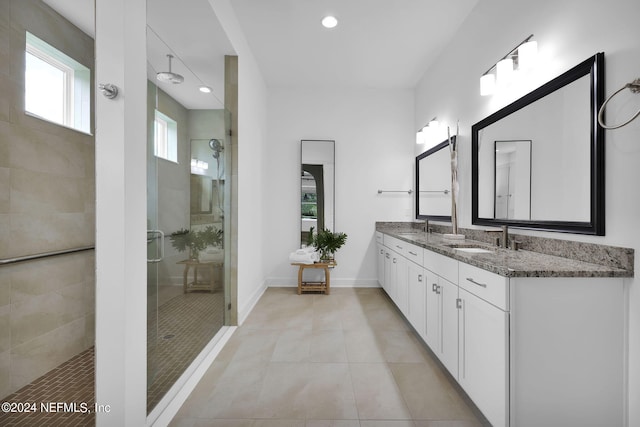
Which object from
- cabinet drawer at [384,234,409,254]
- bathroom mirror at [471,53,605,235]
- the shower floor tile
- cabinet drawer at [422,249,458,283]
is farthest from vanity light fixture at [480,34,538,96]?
the shower floor tile

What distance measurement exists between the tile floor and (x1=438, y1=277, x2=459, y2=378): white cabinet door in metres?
0.16

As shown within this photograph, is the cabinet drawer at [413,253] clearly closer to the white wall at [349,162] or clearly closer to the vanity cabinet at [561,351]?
the vanity cabinet at [561,351]

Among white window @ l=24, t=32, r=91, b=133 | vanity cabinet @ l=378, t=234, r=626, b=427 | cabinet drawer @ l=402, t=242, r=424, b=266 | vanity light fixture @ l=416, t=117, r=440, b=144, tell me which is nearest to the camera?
vanity cabinet @ l=378, t=234, r=626, b=427

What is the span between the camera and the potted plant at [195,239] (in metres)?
1.80

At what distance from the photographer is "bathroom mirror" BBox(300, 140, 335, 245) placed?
412cm

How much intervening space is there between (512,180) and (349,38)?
6.90 ft

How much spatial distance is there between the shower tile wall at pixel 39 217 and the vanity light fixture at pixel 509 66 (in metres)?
2.86

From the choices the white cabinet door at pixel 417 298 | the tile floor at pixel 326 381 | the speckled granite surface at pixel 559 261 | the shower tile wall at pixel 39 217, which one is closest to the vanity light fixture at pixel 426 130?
the white cabinet door at pixel 417 298

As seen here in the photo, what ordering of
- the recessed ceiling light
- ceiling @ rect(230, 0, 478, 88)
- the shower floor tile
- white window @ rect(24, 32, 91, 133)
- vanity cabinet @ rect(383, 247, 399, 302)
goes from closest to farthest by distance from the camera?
the shower floor tile, white window @ rect(24, 32, 91, 133), ceiling @ rect(230, 0, 478, 88), the recessed ceiling light, vanity cabinet @ rect(383, 247, 399, 302)

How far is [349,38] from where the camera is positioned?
2990 mm

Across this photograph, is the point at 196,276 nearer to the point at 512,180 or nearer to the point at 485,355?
the point at 485,355

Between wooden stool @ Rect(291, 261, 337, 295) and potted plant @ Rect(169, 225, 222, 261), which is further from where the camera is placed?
wooden stool @ Rect(291, 261, 337, 295)

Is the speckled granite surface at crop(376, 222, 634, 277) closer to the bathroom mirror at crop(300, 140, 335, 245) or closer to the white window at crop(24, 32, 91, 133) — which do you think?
the bathroom mirror at crop(300, 140, 335, 245)

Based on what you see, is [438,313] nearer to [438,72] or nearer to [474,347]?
[474,347]
